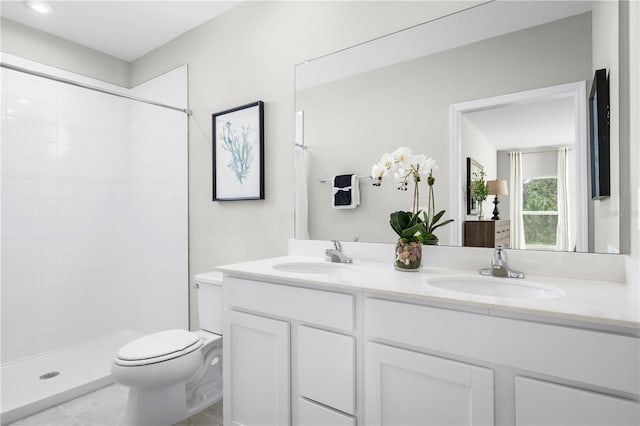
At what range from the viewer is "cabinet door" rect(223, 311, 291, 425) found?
55.9 inches

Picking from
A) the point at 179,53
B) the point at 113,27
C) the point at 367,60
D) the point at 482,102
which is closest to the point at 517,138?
the point at 482,102

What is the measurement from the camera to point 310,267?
1.81m

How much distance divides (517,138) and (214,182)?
183 cm

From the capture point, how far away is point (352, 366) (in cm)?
124

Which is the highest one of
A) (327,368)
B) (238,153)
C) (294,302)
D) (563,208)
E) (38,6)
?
(38,6)

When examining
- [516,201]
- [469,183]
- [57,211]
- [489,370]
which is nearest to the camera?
[489,370]

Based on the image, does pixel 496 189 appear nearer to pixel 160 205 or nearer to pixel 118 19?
pixel 160 205

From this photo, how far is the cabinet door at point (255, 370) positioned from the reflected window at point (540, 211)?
40.8 inches

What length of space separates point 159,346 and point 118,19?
2250 mm

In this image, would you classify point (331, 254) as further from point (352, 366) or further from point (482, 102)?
point (482, 102)

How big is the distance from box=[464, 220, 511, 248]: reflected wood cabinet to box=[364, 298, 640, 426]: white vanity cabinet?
1.85 ft

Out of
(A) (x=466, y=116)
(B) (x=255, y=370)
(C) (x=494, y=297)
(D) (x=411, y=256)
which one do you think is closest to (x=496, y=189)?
(A) (x=466, y=116)

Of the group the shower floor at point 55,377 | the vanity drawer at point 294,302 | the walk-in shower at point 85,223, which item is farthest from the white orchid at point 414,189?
the shower floor at point 55,377

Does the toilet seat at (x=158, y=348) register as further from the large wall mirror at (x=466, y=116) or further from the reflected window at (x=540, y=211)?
the reflected window at (x=540, y=211)
